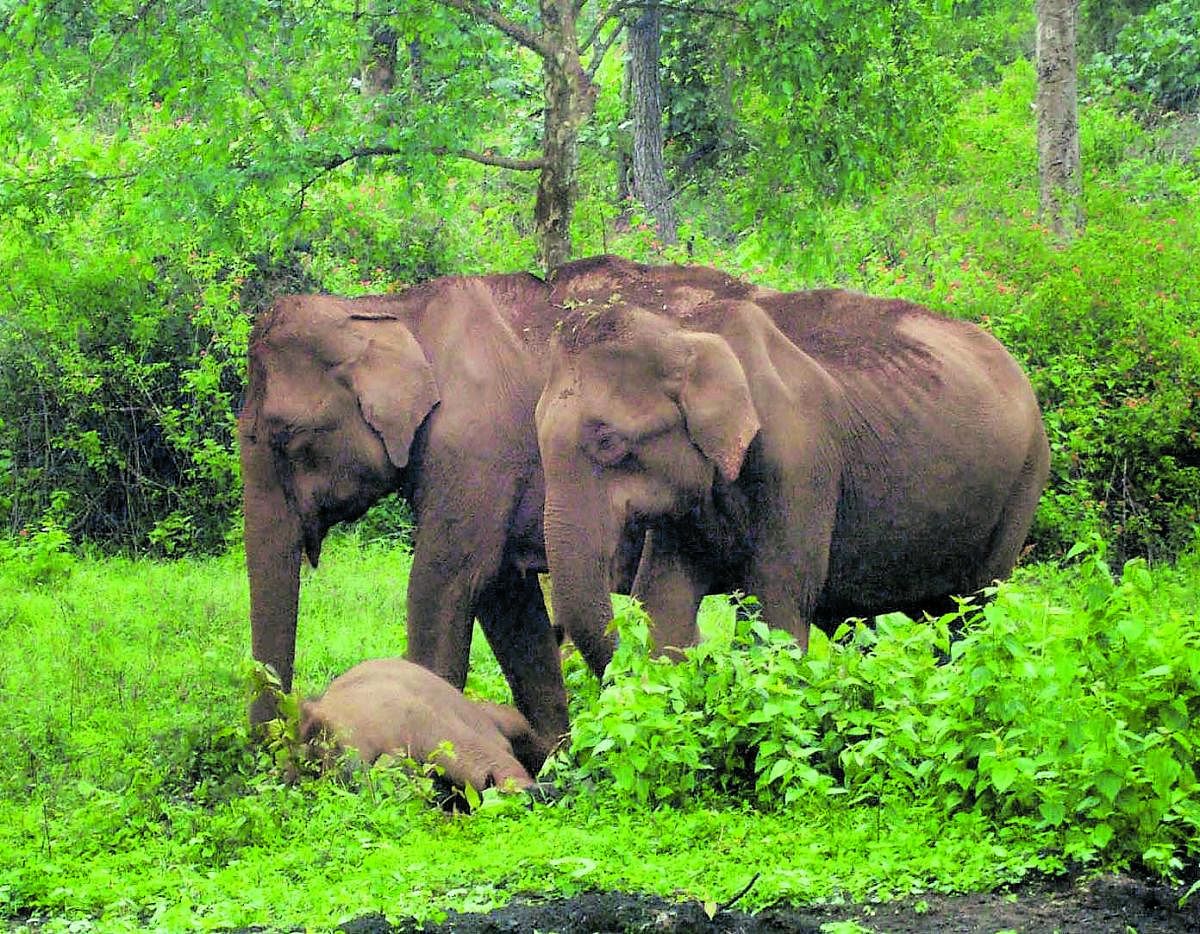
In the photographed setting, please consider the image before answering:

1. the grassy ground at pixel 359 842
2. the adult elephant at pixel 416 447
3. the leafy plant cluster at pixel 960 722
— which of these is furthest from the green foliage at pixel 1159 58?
the leafy plant cluster at pixel 960 722

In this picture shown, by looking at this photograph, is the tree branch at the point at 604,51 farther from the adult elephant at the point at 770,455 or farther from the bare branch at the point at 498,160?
the adult elephant at the point at 770,455

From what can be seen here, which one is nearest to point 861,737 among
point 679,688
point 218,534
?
point 679,688

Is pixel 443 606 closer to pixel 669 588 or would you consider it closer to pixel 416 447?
pixel 416 447

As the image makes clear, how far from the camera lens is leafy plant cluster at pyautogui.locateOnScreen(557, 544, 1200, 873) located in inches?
230

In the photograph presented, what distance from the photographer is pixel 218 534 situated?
1507 centimetres

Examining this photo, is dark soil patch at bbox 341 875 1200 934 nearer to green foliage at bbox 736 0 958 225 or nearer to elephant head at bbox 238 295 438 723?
elephant head at bbox 238 295 438 723

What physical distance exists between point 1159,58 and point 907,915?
74.1 ft

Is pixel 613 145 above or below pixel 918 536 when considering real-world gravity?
above

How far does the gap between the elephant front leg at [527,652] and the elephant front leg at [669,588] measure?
1.07m

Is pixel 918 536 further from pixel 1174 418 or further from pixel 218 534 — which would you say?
pixel 218 534

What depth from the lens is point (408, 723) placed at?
7.56 meters

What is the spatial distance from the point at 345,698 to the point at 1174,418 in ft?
25.3

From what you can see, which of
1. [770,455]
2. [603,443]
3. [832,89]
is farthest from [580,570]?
[832,89]

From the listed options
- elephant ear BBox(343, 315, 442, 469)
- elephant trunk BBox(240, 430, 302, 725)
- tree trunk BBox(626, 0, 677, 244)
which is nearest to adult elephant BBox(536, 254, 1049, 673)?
elephant ear BBox(343, 315, 442, 469)
